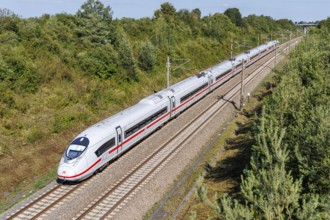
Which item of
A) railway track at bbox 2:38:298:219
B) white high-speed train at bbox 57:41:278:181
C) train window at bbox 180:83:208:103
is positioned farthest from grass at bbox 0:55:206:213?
train window at bbox 180:83:208:103

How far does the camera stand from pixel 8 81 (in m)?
34.3

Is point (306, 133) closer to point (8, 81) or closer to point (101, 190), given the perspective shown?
point (101, 190)

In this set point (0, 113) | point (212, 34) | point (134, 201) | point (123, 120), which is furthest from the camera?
point (212, 34)

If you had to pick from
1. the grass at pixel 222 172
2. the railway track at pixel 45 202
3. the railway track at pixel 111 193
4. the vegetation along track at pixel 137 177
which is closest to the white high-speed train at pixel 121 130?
the railway track at pixel 45 202

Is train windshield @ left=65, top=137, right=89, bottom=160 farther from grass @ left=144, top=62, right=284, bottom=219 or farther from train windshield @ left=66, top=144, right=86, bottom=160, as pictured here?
grass @ left=144, top=62, right=284, bottom=219

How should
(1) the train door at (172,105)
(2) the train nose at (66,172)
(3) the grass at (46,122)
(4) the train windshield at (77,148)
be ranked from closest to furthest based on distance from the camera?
(2) the train nose at (66,172)
(4) the train windshield at (77,148)
(3) the grass at (46,122)
(1) the train door at (172,105)

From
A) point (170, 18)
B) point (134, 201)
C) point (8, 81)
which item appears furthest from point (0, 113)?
point (170, 18)

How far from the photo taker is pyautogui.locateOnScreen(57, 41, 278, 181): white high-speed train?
78.0ft

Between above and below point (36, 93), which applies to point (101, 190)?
below

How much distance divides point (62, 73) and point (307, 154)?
34209 millimetres

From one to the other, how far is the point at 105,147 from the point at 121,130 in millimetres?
2673

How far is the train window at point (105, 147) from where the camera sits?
24984mm

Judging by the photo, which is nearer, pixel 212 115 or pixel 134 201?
pixel 134 201

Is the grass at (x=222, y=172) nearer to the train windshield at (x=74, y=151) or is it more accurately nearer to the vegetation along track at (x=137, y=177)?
the vegetation along track at (x=137, y=177)
